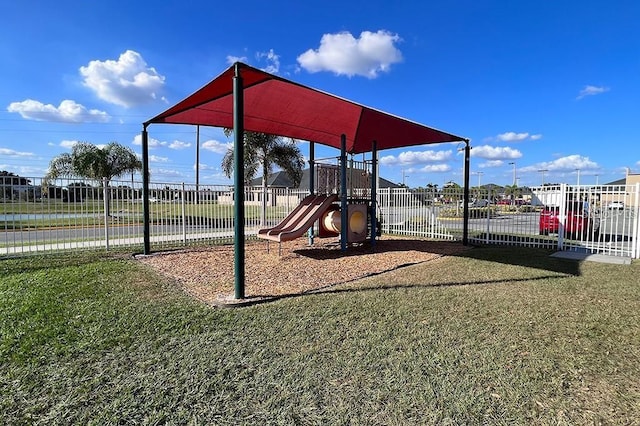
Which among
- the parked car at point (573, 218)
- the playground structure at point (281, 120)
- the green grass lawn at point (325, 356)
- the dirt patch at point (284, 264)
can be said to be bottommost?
the green grass lawn at point (325, 356)

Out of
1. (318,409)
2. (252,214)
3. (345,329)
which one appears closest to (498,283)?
(345,329)

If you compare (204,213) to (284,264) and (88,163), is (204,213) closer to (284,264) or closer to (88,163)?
(284,264)

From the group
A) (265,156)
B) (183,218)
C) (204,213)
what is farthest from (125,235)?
(265,156)

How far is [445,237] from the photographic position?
475 inches

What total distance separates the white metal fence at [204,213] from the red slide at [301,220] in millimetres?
2940

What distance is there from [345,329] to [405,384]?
3.65ft

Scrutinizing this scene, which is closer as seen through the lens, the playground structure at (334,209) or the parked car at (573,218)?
the playground structure at (334,209)

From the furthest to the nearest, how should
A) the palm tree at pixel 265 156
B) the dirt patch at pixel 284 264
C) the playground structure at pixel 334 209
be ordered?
1. the palm tree at pixel 265 156
2. the playground structure at pixel 334 209
3. the dirt patch at pixel 284 264

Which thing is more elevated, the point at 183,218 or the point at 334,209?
the point at 334,209

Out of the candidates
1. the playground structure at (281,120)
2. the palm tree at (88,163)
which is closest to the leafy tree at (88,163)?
the palm tree at (88,163)

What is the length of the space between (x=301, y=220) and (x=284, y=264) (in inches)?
65.3

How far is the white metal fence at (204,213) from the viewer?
28.0ft

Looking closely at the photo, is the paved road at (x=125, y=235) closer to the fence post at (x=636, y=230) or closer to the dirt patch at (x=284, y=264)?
the fence post at (x=636, y=230)

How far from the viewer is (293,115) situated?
808 cm
